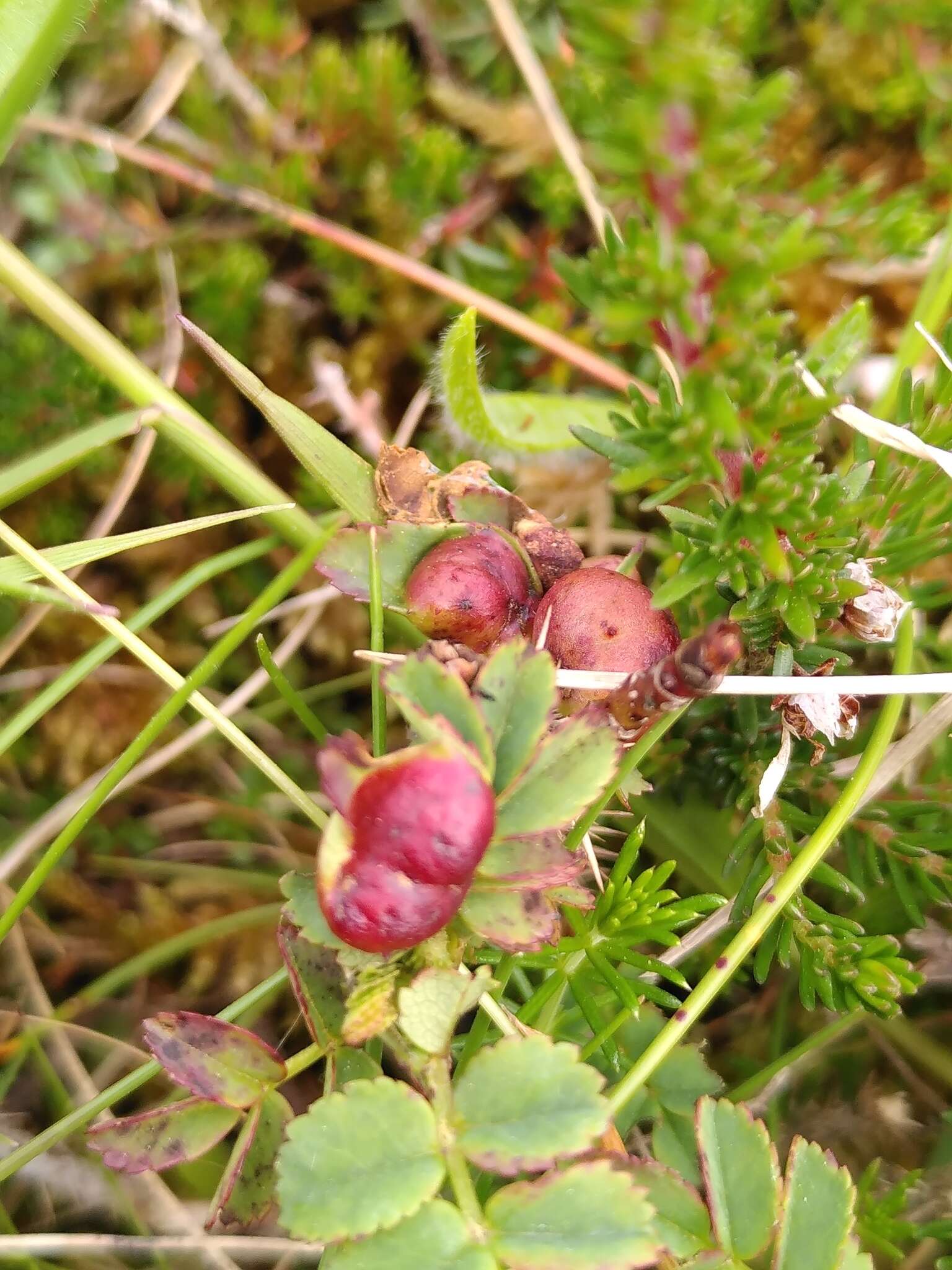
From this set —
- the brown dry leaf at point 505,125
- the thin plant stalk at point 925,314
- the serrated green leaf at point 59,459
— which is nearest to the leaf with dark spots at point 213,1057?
the serrated green leaf at point 59,459

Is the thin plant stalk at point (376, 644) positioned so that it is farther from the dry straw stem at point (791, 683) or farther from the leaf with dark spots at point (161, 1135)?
the leaf with dark spots at point (161, 1135)

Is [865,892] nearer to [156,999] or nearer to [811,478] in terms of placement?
[811,478]

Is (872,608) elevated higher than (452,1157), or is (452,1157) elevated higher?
(872,608)

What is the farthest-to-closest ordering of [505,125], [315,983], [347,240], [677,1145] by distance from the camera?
1. [505,125]
2. [347,240]
3. [677,1145]
4. [315,983]

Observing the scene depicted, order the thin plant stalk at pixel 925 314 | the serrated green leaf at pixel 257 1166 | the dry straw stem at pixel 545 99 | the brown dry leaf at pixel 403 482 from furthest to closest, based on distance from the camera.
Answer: the dry straw stem at pixel 545 99
the thin plant stalk at pixel 925 314
the brown dry leaf at pixel 403 482
the serrated green leaf at pixel 257 1166

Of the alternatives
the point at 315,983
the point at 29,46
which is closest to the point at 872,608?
the point at 315,983

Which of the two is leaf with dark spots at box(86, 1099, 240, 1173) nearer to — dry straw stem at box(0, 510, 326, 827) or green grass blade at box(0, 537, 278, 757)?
dry straw stem at box(0, 510, 326, 827)

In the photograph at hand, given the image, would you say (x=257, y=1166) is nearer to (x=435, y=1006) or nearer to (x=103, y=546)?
(x=435, y=1006)

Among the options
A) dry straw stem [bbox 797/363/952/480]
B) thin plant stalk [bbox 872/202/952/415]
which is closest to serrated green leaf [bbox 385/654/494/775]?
dry straw stem [bbox 797/363/952/480]
